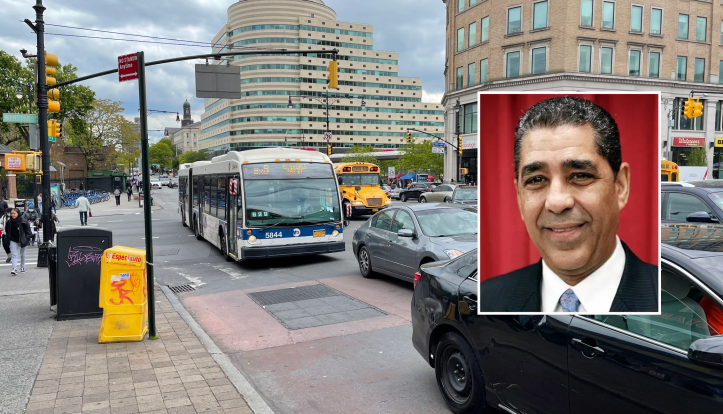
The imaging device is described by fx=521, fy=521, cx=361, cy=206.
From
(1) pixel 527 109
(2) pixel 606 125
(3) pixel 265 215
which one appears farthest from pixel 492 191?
(3) pixel 265 215

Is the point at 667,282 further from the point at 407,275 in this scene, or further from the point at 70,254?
the point at 70,254

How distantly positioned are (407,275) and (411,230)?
810 mm

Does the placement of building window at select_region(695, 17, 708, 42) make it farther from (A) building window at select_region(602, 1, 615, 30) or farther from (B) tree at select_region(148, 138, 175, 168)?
(B) tree at select_region(148, 138, 175, 168)

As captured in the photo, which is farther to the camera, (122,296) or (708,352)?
(122,296)

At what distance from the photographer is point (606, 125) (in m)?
2.72

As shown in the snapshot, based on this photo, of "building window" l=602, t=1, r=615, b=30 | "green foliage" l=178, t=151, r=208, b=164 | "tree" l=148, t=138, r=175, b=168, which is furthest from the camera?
"tree" l=148, t=138, r=175, b=168

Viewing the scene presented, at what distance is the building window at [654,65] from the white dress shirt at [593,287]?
43337 mm

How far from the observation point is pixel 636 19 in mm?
38812

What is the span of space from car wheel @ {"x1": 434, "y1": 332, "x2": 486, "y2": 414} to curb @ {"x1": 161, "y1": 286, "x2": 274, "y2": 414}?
5.15ft

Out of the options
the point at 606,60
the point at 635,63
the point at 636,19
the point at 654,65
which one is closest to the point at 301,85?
the point at 606,60

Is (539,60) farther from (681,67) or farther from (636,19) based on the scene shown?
(681,67)

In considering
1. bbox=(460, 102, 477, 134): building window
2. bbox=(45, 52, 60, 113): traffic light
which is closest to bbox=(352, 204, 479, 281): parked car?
bbox=(45, 52, 60, 113): traffic light

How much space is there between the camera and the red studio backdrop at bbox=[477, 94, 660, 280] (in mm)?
2701

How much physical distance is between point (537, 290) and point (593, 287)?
0.29m
